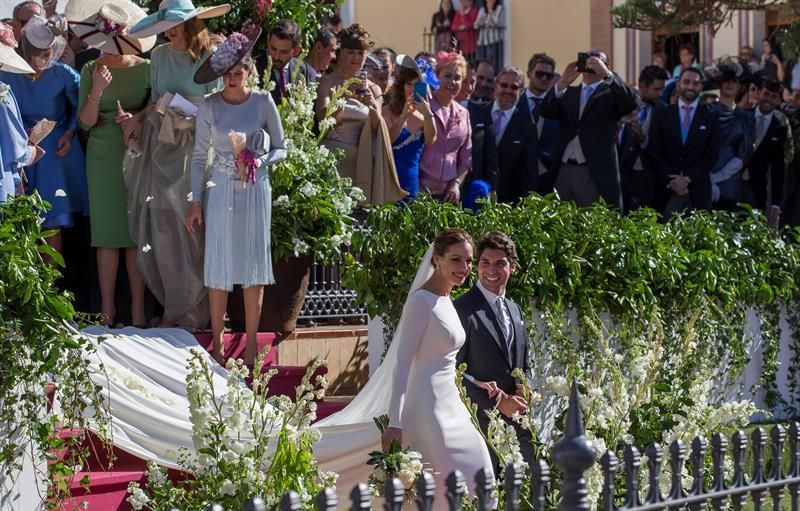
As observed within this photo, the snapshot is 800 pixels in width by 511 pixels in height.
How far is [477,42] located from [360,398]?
18471 millimetres

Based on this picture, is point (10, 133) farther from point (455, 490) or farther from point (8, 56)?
point (455, 490)

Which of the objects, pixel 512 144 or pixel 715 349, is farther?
pixel 512 144

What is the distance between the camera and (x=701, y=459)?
14.8ft

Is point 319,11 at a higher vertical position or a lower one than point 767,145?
higher

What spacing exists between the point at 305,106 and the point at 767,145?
19.8 ft

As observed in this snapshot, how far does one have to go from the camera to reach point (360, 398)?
342 inches

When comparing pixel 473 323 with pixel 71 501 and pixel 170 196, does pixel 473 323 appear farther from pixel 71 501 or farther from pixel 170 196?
pixel 170 196

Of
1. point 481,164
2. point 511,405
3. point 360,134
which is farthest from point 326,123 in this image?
point 511,405

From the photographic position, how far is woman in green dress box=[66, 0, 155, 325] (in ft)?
30.3

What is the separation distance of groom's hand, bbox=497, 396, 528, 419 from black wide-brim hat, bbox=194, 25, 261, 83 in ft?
8.87

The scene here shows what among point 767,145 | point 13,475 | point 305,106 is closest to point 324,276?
point 305,106

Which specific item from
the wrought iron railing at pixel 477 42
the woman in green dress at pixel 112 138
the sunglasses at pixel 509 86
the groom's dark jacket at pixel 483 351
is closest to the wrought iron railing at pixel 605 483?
the groom's dark jacket at pixel 483 351

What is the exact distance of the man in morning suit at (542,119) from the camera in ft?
40.8

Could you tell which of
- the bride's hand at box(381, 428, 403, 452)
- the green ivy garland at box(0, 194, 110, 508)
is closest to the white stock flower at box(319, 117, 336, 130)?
the green ivy garland at box(0, 194, 110, 508)
